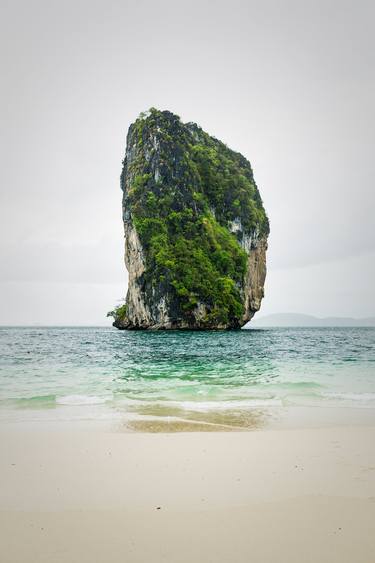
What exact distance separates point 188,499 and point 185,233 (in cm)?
5954

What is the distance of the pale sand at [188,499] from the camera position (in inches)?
108

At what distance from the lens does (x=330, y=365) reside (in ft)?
54.1

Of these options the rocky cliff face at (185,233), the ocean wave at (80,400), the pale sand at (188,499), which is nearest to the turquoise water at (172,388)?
the ocean wave at (80,400)

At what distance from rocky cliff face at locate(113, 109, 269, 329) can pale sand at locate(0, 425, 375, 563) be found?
50.8m

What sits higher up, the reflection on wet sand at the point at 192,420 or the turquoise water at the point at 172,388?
the reflection on wet sand at the point at 192,420

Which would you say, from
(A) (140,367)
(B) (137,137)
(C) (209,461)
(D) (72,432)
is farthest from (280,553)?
(B) (137,137)

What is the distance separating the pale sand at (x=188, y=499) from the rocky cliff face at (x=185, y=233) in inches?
2000

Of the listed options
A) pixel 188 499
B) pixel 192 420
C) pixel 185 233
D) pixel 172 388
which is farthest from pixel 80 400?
pixel 185 233

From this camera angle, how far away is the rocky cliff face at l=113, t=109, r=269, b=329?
188 feet

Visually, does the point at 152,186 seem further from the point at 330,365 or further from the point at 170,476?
the point at 170,476

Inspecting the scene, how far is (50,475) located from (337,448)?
3.63 meters

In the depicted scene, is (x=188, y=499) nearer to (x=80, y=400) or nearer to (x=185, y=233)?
(x=80, y=400)

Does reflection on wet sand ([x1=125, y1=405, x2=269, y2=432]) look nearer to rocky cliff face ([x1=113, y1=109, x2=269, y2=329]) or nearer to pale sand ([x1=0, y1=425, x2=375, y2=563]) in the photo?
pale sand ([x1=0, y1=425, x2=375, y2=563])

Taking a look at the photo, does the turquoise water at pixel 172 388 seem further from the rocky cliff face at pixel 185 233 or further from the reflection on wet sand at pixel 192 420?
the rocky cliff face at pixel 185 233
